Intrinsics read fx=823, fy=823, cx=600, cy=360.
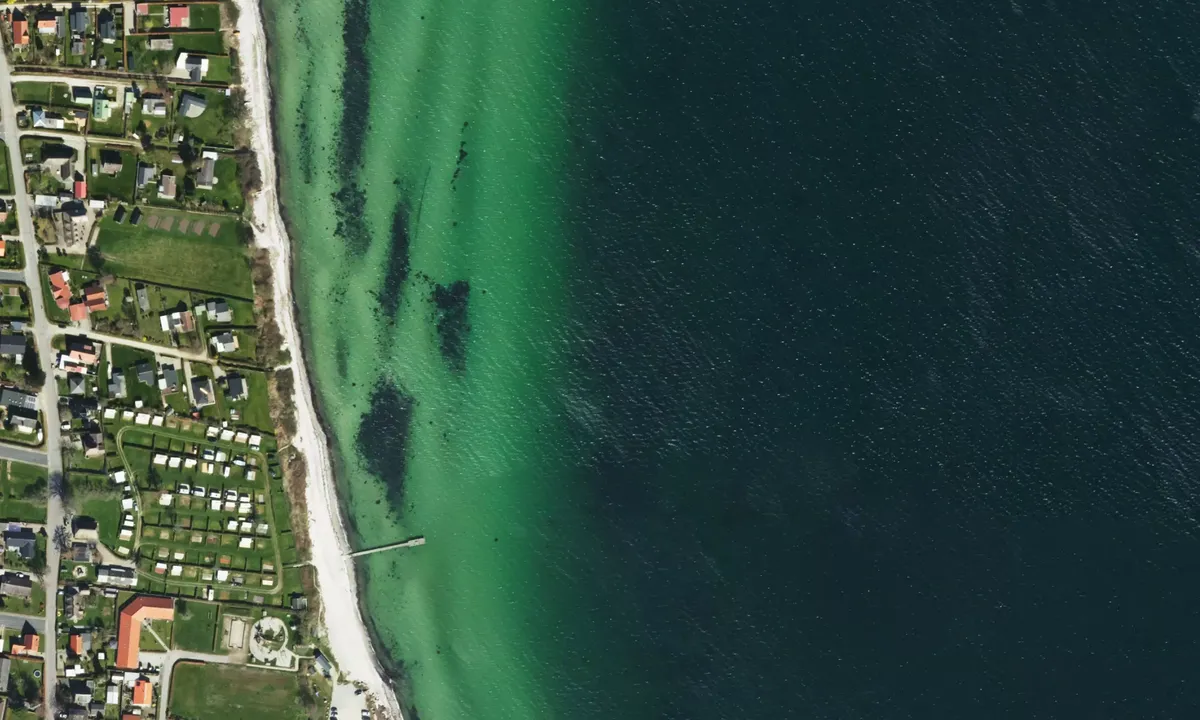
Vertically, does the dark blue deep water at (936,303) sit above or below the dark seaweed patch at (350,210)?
below

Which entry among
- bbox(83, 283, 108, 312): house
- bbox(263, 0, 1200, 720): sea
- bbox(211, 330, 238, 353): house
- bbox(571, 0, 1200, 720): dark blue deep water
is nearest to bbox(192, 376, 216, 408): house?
bbox(211, 330, 238, 353): house

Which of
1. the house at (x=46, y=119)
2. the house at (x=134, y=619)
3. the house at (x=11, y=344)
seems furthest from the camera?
the house at (x=134, y=619)

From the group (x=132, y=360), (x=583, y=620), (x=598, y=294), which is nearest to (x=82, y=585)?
(x=132, y=360)

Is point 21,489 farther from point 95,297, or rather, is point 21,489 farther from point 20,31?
point 20,31

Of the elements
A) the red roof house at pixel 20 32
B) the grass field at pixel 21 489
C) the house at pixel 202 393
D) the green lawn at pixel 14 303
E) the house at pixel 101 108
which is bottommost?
the grass field at pixel 21 489

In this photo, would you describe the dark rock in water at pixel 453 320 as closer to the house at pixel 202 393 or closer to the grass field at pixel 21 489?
the house at pixel 202 393

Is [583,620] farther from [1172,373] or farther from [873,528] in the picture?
[1172,373]

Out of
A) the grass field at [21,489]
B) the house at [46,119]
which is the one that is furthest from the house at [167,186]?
the grass field at [21,489]
